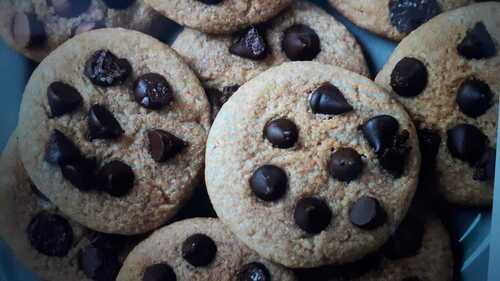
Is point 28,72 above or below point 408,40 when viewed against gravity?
below

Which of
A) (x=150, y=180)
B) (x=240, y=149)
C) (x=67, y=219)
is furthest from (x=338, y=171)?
(x=67, y=219)

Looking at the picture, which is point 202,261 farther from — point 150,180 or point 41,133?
point 41,133

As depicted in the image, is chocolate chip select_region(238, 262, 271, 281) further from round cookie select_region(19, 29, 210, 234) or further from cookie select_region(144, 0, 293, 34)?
cookie select_region(144, 0, 293, 34)

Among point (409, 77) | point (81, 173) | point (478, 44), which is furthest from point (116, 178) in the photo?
point (478, 44)

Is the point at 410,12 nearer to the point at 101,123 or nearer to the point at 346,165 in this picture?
the point at 346,165

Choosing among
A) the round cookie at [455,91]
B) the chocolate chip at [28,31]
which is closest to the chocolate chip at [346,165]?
the round cookie at [455,91]

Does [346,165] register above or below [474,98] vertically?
below
